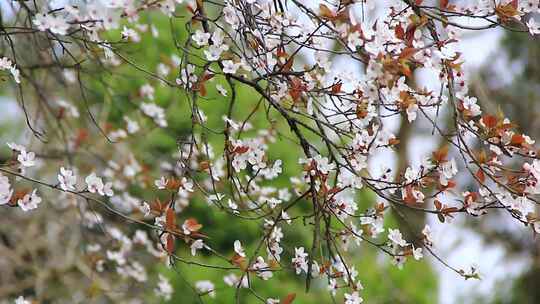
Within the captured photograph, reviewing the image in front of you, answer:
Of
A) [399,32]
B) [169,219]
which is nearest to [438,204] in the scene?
[399,32]

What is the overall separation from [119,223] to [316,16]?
2585mm

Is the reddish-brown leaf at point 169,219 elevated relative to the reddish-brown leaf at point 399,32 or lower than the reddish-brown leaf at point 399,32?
lower

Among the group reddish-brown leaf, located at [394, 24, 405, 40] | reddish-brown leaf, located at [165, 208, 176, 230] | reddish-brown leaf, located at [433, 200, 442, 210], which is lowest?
reddish-brown leaf, located at [165, 208, 176, 230]

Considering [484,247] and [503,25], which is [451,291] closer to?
[484,247]

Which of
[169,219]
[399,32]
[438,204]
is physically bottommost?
[169,219]

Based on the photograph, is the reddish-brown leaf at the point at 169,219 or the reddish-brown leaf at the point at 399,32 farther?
the reddish-brown leaf at the point at 169,219

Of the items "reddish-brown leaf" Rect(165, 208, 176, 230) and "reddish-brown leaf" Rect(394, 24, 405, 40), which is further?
"reddish-brown leaf" Rect(165, 208, 176, 230)

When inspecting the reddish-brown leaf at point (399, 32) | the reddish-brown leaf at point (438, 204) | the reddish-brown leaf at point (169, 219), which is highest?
the reddish-brown leaf at point (399, 32)

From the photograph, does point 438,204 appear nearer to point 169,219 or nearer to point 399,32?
point 399,32

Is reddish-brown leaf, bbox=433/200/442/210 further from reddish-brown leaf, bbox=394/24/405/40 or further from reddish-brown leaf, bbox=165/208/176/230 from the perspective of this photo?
reddish-brown leaf, bbox=165/208/176/230

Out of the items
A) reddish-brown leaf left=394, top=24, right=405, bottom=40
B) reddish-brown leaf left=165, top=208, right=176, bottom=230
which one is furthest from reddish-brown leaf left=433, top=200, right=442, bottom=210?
reddish-brown leaf left=165, top=208, right=176, bottom=230

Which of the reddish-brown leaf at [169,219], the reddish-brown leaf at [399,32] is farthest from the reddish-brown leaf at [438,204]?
the reddish-brown leaf at [169,219]

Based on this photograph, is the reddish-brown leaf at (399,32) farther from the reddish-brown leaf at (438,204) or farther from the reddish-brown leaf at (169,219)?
the reddish-brown leaf at (169,219)

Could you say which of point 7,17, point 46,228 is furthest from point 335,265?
point 46,228
